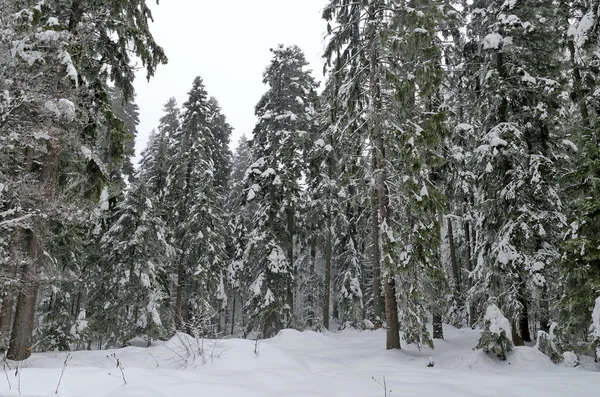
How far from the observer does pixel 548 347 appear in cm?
1037

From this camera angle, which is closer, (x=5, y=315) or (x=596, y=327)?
(x=596, y=327)

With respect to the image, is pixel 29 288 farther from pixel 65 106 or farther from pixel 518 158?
pixel 518 158

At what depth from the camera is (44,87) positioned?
999 centimetres

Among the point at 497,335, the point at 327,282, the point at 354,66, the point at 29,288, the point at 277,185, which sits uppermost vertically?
the point at 354,66

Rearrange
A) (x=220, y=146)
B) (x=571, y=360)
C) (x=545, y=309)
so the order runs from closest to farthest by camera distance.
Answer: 1. (x=571, y=360)
2. (x=545, y=309)
3. (x=220, y=146)

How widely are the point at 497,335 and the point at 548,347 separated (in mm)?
1444

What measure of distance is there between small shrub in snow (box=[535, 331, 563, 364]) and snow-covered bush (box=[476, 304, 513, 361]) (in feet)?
2.61

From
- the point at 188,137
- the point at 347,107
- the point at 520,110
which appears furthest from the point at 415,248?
the point at 188,137

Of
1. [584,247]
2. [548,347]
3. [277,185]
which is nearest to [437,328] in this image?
[548,347]

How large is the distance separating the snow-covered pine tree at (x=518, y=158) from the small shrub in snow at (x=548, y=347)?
1885 millimetres

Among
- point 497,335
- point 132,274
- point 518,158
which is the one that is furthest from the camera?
point 132,274

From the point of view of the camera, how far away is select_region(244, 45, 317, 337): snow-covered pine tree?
2086 cm

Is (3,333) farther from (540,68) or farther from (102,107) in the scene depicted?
(540,68)

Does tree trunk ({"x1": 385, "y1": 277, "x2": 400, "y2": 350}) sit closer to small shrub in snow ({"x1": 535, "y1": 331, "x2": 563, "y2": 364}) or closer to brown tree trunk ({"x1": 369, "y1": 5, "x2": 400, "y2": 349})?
brown tree trunk ({"x1": 369, "y1": 5, "x2": 400, "y2": 349})
